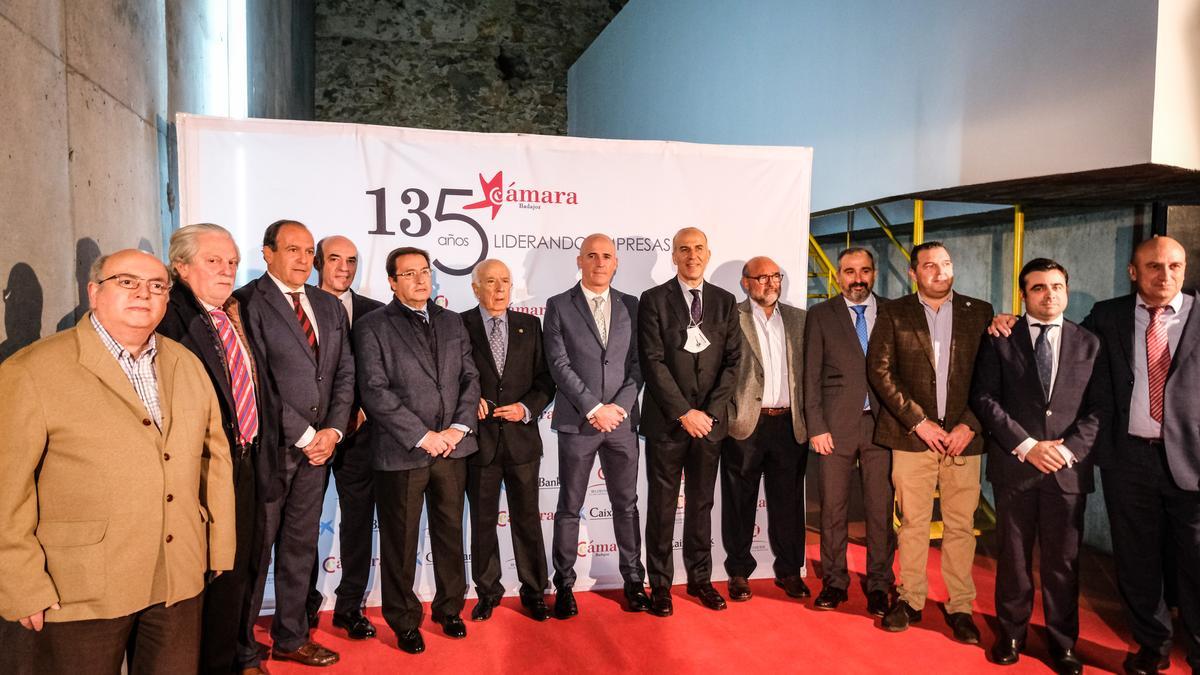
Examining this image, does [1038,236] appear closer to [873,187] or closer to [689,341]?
[873,187]

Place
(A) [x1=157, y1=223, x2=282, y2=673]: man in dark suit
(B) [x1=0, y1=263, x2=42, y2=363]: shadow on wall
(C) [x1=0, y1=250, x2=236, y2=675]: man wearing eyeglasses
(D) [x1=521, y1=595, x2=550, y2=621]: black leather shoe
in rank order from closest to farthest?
(C) [x1=0, y1=250, x2=236, y2=675]: man wearing eyeglasses < (B) [x1=0, y1=263, x2=42, y2=363]: shadow on wall < (A) [x1=157, y1=223, x2=282, y2=673]: man in dark suit < (D) [x1=521, y1=595, x2=550, y2=621]: black leather shoe

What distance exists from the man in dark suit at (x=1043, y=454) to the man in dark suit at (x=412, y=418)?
224 centimetres

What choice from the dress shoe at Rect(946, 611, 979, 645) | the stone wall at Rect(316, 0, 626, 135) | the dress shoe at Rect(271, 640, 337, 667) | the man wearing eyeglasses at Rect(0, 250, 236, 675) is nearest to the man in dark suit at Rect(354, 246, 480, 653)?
the dress shoe at Rect(271, 640, 337, 667)

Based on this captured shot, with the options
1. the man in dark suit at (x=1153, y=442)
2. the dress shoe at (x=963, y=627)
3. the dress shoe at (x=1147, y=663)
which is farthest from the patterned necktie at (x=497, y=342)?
the dress shoe at (x=1147, y=663)

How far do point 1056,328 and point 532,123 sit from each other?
10455 millimetres

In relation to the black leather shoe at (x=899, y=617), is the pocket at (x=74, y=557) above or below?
above

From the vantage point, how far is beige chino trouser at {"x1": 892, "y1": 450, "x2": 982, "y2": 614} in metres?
3.30

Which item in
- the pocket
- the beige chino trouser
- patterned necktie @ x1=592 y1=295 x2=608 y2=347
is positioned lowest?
the beige chino trouser

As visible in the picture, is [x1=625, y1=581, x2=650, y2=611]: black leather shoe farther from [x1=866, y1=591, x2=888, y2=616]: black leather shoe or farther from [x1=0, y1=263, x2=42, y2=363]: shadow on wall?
[x1=0, y1=263, x2=42, y2=363]: shadow on wall

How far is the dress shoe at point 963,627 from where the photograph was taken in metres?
3.22

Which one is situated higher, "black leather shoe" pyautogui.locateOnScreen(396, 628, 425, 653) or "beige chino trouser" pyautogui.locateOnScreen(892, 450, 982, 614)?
"beige chino trouser" pyautogui.locateOnScreen(892, 450, 982, 614)

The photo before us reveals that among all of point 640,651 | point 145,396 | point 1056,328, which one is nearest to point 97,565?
point 145,396

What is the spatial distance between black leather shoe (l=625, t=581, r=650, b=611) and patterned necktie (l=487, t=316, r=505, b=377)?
48.2 inches

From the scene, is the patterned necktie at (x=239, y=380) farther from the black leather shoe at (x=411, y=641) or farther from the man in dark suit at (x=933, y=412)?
the man in dark suit at (x=933, y=412)
